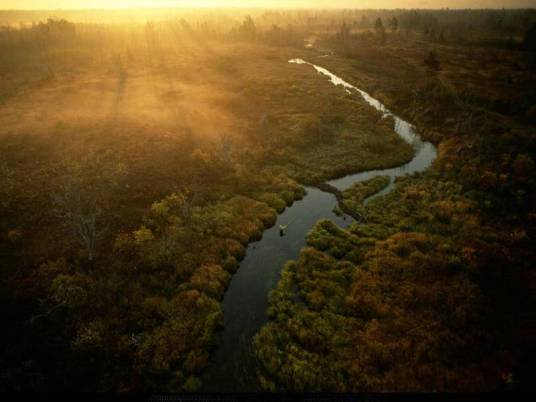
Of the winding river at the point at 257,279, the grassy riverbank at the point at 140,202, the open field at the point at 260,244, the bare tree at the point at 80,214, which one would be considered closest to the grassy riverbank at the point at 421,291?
the open field at the point at 260,244

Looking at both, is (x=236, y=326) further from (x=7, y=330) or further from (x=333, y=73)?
(x=333, y=73)

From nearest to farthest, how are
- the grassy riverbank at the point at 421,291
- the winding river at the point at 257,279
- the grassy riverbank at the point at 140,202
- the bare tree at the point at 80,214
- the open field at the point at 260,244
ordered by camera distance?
the grassy riverbank at the point at 421,291, the open field at the point at 260,244, the winding river at the point at 257,279, the grassy riverbank at the point at 140,202, the bare tree at the point at 80,214

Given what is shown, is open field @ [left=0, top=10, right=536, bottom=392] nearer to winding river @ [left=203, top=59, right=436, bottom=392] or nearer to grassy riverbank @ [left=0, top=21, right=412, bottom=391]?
grassy riverbank @ [left=0, top=21, right=412, bottom=391]

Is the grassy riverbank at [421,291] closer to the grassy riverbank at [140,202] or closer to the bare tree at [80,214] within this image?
the grassy riverbank at [140,202]

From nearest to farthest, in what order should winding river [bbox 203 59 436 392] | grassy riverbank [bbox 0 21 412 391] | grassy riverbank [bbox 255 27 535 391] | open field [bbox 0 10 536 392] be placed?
grassy riverbank [bbox 255 27 535 391]
open field [bbox 0 10 536 392]
winding river [bbox 203 59 436 392]
grassy riverbank [bbox 0 21 412 391]

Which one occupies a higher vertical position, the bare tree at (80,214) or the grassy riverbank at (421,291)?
the bare tree at (80,214)

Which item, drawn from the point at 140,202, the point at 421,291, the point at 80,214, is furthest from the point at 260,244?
the point at 80,214

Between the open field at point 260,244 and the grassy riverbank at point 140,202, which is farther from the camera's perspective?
the grassy riverbank at point 140,202

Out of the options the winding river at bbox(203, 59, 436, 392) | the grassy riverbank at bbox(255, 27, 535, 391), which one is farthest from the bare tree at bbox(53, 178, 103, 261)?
the grassy riverbank at bbox(255, 27, 535, 391)

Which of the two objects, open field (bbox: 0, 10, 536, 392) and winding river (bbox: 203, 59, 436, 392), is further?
winding river (bbox: 203, 59, 436, 392)
